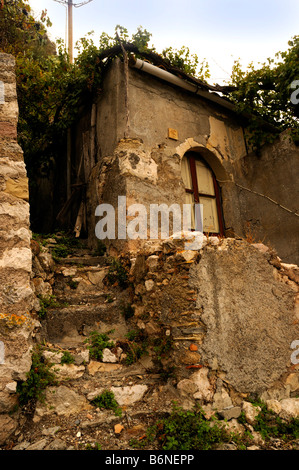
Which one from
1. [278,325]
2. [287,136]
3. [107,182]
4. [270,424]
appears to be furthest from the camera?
[287,136]

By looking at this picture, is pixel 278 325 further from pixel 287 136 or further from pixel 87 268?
pixel 287 136

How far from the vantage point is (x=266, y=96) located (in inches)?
231

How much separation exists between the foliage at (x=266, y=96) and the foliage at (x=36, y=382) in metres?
4.93

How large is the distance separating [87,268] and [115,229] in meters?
0.72

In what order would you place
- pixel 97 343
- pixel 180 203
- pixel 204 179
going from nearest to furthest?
pixel 97 343, pixel 180 203, pixel 204 179

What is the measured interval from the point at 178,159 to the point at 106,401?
3741mm

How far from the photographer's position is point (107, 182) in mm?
4938

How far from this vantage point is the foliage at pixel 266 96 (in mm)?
5438

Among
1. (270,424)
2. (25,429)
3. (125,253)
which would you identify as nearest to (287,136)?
→ (125,253)

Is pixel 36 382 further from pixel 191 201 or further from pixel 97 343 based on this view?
pixel 191 201

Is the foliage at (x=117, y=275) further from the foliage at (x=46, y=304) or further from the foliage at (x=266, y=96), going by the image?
the foliage at (x=266, y=96)

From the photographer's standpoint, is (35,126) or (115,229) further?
(35,126)

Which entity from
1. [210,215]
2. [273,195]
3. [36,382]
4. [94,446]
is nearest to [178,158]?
[210,215]

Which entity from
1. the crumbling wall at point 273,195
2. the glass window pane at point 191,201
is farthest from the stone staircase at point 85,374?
the crumbling wall at point 273,195
